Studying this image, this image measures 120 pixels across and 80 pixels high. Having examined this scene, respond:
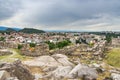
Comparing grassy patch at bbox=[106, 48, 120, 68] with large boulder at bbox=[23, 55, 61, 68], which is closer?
large boulder at bbox=[23, 55, 61, 68]

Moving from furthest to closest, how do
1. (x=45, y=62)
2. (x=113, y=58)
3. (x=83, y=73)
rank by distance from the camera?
(x=113, y=58) < (x=45, y=62) < (x=83, y=73)

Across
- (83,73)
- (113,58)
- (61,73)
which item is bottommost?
(113,58)

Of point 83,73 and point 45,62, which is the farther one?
point 45,62

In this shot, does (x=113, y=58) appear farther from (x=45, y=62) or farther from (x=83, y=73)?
(x=83, y=73)

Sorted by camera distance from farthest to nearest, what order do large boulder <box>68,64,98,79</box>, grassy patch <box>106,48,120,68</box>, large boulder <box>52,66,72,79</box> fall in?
grassy patch <box>106,48,120,68</box> → large boulder <box>52,66,72,79</box> → large boulder <box>68,64,98,79</box>

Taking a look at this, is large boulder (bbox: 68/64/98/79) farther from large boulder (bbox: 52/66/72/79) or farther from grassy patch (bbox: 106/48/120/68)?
grassy patch (bbox: 106/48/120/68)

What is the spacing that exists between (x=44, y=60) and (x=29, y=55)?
40.7ft

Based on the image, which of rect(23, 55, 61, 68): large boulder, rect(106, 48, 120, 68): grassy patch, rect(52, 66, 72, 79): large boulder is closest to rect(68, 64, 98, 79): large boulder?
rect(52, 66, 72, 79): large boulder

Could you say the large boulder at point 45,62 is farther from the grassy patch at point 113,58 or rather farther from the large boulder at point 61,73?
the grassy patch at point 113,58

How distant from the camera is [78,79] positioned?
81.6 feet

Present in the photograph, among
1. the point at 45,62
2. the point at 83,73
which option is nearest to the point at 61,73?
the point at 83,73

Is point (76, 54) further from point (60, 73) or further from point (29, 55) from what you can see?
point (60, 73)

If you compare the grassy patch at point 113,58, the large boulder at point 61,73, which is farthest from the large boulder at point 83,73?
the grassy patch at point 113,58

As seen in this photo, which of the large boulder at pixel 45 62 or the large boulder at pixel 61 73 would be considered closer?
the large boulder at pixel 61 73
